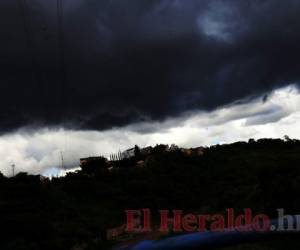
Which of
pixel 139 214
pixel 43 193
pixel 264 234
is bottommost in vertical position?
pixel 139 214

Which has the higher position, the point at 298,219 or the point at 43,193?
the point at 298,219

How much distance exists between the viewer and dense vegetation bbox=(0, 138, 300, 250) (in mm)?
23734

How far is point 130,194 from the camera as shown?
42.9 m

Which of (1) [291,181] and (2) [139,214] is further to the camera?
(2) [139,214]

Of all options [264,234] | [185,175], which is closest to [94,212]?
[185,175]

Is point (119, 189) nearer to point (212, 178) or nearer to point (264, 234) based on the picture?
point (212, 178)

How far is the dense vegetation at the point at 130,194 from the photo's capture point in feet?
77.9

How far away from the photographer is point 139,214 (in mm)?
38562

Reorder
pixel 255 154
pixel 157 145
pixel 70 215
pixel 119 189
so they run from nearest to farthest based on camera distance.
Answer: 1. pixel 70 215
2. pixel 119 189
3. pixel 255 154
4. pixel 157 145

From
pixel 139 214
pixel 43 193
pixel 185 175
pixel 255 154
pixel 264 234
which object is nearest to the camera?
pixel 264 234

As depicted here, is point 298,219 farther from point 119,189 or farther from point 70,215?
point 119,189

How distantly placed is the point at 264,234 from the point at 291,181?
1788 cm

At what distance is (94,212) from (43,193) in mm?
4510

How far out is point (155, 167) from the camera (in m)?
53.1
